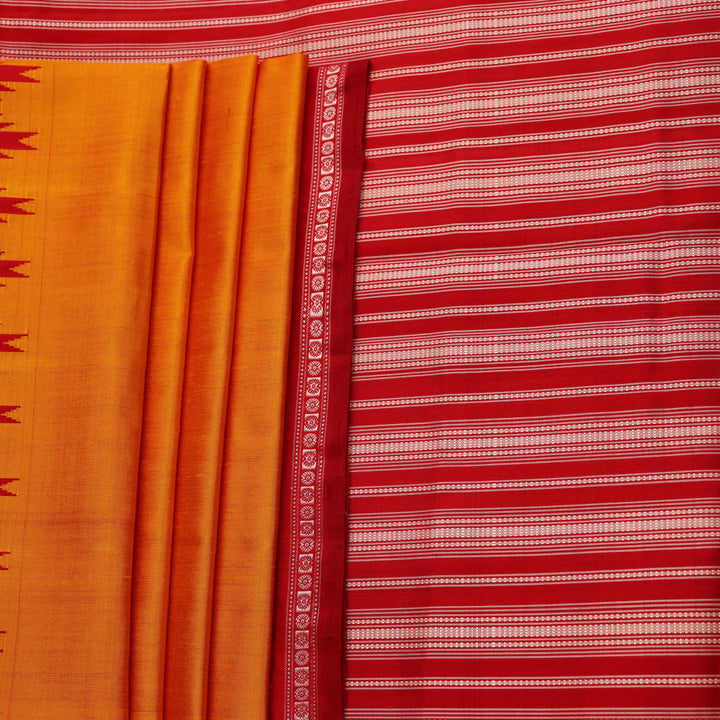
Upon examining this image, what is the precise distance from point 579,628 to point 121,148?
149cm

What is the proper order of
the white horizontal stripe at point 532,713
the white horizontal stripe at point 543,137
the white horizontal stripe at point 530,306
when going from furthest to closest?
the white horizontal stripe at point 543,137, the white horizontal stripe at point 530,306, the white horizontal stripe at point 532,713

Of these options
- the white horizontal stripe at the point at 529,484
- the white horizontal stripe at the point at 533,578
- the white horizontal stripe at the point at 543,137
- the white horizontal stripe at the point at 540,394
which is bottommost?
the white horizontal stripe at the point at 533,578

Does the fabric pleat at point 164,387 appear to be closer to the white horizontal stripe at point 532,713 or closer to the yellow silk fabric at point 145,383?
the yellow silk fabric at point 145,383

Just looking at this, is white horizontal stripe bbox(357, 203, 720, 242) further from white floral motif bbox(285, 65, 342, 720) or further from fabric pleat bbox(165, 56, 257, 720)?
fabric pleat bbox(165, 56, 257, 720)

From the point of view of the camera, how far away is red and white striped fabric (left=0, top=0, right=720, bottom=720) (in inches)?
81.9

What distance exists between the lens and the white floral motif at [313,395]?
213 cm

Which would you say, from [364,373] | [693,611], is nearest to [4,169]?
[364,373]

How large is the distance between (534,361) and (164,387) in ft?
2.72

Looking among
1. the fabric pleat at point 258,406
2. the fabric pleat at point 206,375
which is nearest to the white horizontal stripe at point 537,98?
the fabric pleat at point 258,406

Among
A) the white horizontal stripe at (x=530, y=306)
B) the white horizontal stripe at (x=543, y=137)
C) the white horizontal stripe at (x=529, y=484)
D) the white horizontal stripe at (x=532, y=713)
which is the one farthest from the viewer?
the white horizontal stripe at (x=543, y=137)

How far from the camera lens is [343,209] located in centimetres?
241

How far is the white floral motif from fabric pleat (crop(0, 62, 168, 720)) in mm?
359

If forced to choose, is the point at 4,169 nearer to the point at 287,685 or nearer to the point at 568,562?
the point at 287,685

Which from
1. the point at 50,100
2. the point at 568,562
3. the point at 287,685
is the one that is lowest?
the point at 287,685
